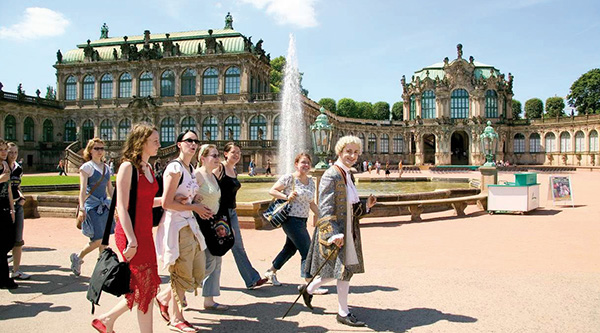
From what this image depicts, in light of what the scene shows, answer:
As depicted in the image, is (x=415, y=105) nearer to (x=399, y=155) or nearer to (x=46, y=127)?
(x=399, y=155)

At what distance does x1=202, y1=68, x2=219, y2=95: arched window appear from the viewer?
45469 millimetres

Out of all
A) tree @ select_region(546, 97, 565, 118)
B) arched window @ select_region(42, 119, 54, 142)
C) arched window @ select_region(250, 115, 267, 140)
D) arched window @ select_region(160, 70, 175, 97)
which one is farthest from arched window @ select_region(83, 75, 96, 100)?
tree @ select_region(546, 97, 565, 118)

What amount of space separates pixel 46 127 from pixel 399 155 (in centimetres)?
4594

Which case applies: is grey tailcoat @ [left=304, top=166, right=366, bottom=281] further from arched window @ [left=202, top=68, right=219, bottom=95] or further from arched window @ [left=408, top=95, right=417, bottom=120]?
arched window @ [left=408, top=95, right=417, bottom=120]

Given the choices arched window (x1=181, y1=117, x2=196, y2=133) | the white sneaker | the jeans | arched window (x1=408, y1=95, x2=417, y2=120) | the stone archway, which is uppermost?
arched window (x1=408, y1=95, x2=417, y2=120)

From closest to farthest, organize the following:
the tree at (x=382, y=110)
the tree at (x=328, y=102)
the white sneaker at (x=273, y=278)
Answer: the white sneaker at (x=273, y=278)
the tree at (x=328, y=102)
the tree at (x=382, y=110)

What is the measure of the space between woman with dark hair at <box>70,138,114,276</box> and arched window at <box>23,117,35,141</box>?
4719cm

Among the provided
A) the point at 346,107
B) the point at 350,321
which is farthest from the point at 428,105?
the point at 350,321

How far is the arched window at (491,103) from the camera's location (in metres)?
A: 64.7

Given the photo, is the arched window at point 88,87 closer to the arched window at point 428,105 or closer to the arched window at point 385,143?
the arched window at point 385,143

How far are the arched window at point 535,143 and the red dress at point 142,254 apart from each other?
67.6 metres

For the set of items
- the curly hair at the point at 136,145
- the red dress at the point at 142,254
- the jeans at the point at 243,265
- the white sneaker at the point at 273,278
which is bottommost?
the white sneaker at the point at 273,278

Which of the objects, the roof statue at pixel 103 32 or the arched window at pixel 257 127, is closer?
the arched window at pixel 257 127

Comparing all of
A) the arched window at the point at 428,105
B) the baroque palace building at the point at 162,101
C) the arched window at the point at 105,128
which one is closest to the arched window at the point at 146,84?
the baroque palace building at the point at 162,101
